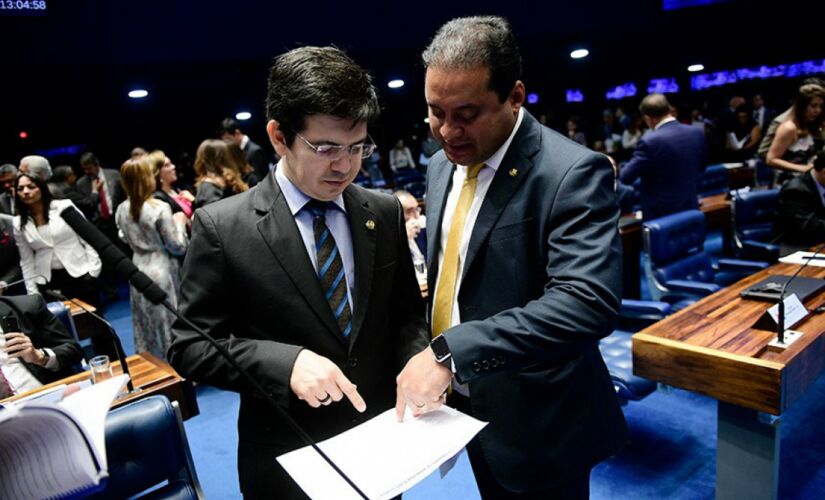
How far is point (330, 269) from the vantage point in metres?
1.27

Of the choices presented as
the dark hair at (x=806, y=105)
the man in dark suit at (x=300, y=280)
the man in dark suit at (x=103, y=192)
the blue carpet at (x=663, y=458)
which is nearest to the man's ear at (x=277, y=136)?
the man in dark suit at (x=300, y=280)

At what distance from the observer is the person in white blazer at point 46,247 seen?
4.20 meters

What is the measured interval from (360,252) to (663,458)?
2.27 metres

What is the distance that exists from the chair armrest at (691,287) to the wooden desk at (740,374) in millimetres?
956

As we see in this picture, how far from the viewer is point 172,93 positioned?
8.83m

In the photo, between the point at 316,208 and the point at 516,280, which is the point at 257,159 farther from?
the point at 516,280

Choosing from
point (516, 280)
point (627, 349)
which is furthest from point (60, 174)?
point (516, 280)

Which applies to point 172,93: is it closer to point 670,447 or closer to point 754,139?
point 670,447

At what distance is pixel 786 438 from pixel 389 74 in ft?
26.9

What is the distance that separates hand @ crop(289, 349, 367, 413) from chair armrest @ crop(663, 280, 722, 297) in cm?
282

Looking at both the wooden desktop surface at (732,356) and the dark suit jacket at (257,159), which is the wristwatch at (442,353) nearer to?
the wooden desktop surface at (732,356)

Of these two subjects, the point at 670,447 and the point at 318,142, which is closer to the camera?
the point at 318,142

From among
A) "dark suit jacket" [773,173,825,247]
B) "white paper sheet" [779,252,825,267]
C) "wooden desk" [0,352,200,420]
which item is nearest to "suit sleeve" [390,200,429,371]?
"wooden desk" [0,352,200,420]

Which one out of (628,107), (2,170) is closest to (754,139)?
(628,107)
